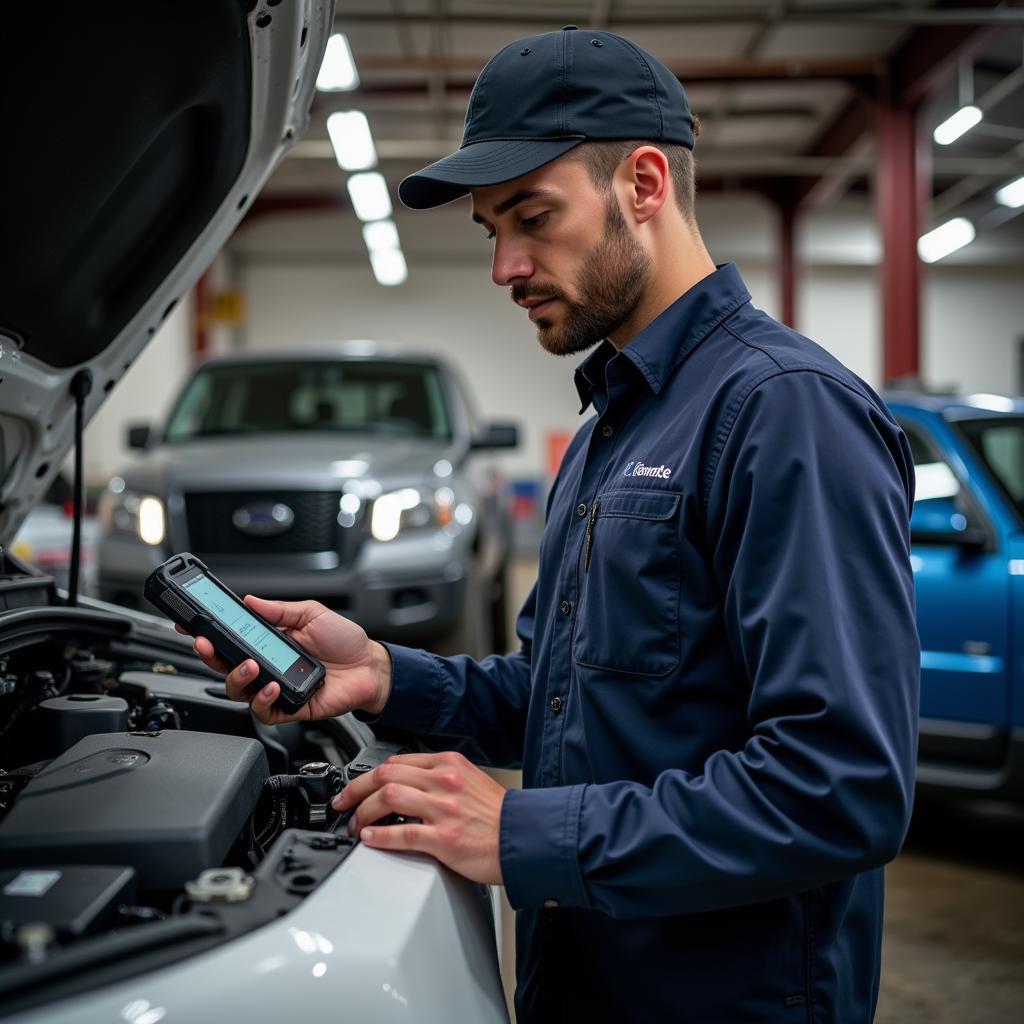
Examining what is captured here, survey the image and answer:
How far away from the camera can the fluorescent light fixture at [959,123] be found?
9641mm

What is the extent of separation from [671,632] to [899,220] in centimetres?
977

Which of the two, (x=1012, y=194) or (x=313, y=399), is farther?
(x=1012, y=194)

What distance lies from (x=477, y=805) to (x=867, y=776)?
350 millimetres

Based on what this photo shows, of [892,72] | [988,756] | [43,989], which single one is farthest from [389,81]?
[43,989]

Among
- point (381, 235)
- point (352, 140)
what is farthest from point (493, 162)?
point (381, 235)

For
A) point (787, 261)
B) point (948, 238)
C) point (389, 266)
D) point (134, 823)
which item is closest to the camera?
point (134, 823)

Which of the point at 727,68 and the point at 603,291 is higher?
the point at 727,68

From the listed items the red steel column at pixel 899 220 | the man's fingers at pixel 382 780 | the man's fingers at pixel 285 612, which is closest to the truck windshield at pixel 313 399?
the man's fingers at pixel 285 612

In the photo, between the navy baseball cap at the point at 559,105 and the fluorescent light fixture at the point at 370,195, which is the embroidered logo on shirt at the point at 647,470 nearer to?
the navy baseball cap at the point at 559,105

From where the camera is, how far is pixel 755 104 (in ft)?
37.9

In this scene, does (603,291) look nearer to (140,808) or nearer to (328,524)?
(140,808)

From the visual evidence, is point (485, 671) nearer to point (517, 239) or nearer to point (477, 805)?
point (477, 805)

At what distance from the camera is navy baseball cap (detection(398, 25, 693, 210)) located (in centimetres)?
115

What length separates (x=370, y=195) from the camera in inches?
452
